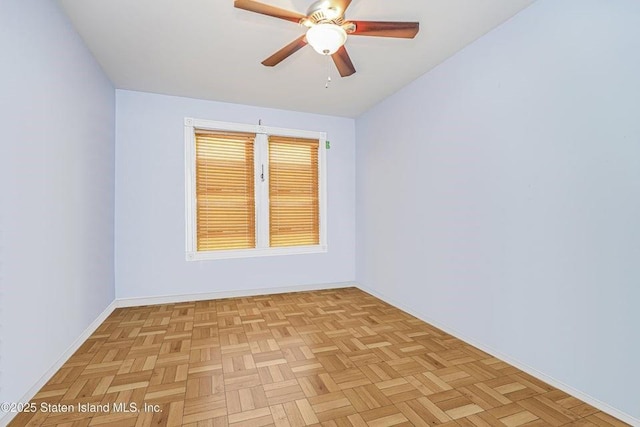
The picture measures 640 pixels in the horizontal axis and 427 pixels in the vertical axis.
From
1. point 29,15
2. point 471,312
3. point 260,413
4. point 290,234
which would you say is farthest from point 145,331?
point 471,312

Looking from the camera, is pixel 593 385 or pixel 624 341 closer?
pixel 624 341

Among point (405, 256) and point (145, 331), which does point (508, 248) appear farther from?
point (145, 331)

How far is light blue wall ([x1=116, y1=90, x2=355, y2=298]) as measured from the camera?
335 centimetres

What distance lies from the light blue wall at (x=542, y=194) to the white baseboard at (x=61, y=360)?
2998 mm

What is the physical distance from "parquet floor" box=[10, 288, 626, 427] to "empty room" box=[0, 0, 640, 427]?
0.02 metres

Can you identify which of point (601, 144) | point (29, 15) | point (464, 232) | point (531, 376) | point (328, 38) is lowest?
point (531, 376)

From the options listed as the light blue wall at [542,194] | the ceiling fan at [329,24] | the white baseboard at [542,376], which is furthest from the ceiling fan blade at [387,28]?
the white baseboard at [542,376]

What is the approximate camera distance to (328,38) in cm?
171

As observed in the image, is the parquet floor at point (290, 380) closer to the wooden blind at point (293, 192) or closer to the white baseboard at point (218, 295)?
the white baseboard at point (218, 295)

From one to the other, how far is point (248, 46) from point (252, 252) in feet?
7.82

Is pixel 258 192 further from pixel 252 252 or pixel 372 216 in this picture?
pixel 372 216

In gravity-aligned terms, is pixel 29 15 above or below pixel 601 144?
above

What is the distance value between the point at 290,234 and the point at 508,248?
8.73 ft

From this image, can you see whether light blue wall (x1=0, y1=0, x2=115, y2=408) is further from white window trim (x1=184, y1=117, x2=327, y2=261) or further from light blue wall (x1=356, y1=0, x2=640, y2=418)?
light blue wall (x1=356, y1=0, x2=640, y2=418)
